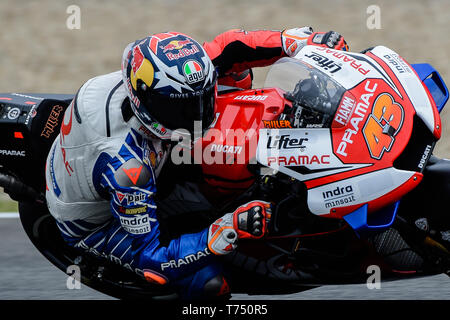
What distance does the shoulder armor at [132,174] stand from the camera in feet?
11.6

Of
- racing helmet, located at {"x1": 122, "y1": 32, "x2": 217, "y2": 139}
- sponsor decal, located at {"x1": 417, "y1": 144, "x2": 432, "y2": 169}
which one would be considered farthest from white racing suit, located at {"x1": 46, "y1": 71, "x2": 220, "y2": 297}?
sponsor decal, located at {"x1": 417, "y1": 144, "x2": 432, "y2": 169}

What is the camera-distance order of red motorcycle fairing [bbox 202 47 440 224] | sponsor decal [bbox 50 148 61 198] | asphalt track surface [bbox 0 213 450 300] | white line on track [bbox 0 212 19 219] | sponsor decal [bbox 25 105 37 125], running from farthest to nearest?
white line on track [bbox 0 212 19 219] < asphalt track surface [bbox 0 213 450 300] < sponsor decal [bbox 25 105 37 125] < sponsor decal [bbox 50 148 61 198] < red motorcycle fairing [bbox 202 47 440 224]

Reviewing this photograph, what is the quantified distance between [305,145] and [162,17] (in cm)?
597

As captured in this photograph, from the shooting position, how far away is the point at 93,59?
8.47m

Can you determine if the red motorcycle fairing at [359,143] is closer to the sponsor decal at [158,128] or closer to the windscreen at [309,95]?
the windscreen at [309,95]

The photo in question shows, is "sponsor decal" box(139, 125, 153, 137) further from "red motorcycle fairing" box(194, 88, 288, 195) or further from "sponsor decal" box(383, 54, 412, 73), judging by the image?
"sponsor decal" box(383, 54, 412, 73)

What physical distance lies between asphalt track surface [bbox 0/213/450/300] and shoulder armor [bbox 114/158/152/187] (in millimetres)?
1182

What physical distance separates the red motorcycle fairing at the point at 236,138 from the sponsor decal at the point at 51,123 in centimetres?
96

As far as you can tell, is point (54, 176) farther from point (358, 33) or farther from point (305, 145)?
point (358, 33)

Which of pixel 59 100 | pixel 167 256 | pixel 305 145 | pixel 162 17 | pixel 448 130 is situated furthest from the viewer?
pixel 162 17

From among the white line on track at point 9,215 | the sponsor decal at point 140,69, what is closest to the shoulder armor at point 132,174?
the sponsor decal at point 140,69

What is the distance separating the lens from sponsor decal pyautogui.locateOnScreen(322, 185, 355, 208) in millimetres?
3225

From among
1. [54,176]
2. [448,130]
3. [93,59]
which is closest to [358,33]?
[448,130]

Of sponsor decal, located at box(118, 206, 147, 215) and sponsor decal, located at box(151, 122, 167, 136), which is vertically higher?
sponsor decal, located at box(151, 122, 167, 136)
